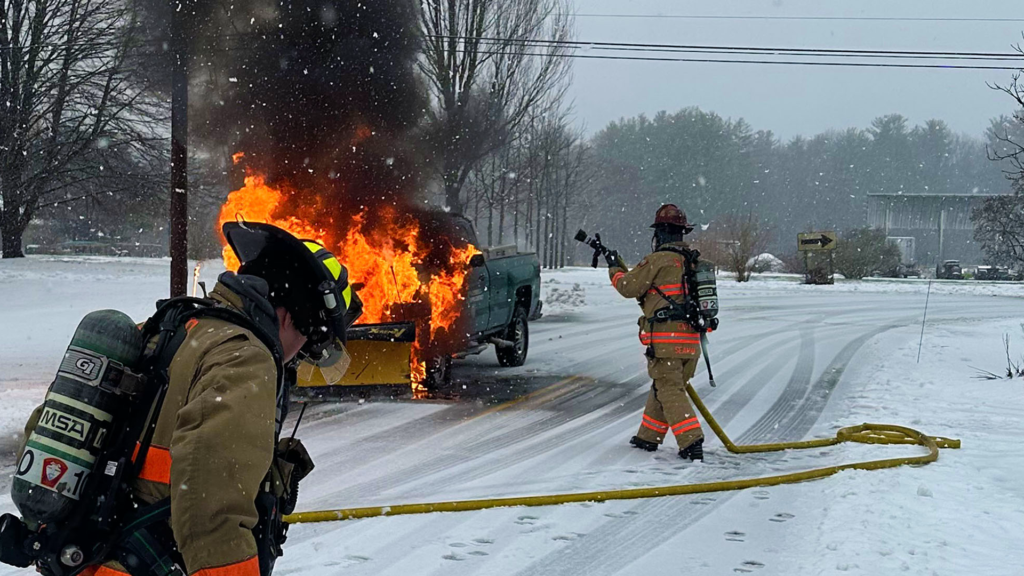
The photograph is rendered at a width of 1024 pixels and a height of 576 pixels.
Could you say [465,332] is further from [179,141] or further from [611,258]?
[179,141]

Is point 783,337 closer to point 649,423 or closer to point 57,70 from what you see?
point 649,423

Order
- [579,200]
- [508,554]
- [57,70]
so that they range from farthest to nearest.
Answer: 1. [579,200]
2. [57,70]
3. [508,554]

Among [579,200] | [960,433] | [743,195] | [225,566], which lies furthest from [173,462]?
[743,195]

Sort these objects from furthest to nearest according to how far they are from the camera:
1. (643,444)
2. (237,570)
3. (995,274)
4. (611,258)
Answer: (995,274), (611,258), (643,444), (237,570)

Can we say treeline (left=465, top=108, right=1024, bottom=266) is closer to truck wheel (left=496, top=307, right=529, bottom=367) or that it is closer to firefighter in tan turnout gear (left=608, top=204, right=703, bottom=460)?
truck wheel (left=496, top=307, right=529, bottom=367)

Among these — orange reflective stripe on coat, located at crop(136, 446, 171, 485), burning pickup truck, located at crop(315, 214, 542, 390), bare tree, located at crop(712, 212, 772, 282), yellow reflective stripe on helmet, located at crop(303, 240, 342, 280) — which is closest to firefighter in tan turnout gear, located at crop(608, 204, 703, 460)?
burning pickup truck, located at crop(315, 214, 542, 390)

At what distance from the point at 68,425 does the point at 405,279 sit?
7757 millimetres

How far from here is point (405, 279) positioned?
950 centimetres

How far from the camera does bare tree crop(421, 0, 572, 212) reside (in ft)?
63.2

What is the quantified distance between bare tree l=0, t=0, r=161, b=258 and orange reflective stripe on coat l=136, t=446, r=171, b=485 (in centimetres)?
2143

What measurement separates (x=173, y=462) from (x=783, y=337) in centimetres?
1531

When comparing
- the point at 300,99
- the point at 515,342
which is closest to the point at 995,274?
the point at 515,342

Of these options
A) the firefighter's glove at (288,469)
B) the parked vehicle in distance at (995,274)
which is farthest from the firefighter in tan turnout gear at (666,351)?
the parked vehicle in distance at (995,274)

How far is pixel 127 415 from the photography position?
1.80 metres
